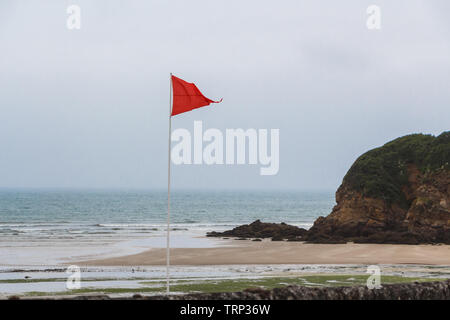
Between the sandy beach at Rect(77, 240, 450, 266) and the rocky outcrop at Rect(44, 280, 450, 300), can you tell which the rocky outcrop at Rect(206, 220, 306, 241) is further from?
the rocky outcrop at Rect(44, 280, 450, 300)

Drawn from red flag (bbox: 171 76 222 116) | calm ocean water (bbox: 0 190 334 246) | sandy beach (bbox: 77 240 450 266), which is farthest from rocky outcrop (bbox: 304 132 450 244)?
red flag (bbox: 171 76 222 116)

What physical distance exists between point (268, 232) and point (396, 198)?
1015 cm

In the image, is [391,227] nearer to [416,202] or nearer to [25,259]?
[416,202]

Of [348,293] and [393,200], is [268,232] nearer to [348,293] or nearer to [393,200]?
[393,200]

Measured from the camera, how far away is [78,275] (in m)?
23.3

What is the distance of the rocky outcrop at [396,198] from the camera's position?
4003 centimetres

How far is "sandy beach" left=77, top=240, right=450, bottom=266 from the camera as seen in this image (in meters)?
29.5

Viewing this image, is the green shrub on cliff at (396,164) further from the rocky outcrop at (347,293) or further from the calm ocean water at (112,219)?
the rocky outcrop at (347,293)

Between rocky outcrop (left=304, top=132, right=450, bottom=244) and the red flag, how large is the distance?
27.4m

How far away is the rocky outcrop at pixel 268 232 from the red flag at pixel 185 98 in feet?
98.3

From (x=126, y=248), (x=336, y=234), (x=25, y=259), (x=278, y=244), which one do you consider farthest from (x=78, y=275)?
(x=336, y=234)

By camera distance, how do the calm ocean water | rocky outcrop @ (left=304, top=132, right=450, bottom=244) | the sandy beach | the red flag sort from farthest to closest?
the calm ocean water → rocky outcrop @ (left=304, top=132, right=450, bottom=244) → the sandy beach → the red flag

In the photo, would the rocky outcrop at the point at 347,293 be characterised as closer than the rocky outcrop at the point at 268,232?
Yes

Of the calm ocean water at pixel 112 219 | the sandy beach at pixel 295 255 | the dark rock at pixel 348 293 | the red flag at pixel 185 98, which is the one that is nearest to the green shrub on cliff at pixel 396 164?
the sandy beach at pixel 295 255
